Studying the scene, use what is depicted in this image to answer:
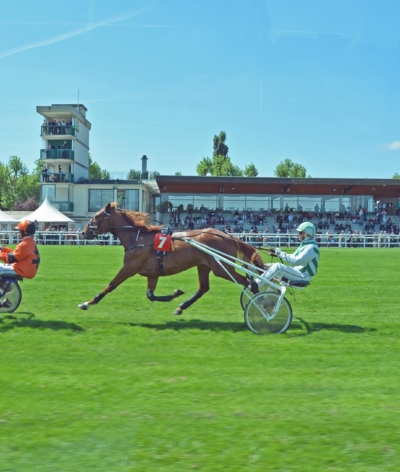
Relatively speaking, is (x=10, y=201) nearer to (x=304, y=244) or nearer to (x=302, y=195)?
(x=302, y=195)

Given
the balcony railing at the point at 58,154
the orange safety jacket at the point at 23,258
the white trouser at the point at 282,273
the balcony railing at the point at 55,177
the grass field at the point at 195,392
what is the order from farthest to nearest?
the balcony railing at the point at 58,154 < the balcony railing at the point at 55,177 < the orange safety jacket at the point at 23,258 < the white trouser at the point at 282,273 < the grass field at the point at 195,392

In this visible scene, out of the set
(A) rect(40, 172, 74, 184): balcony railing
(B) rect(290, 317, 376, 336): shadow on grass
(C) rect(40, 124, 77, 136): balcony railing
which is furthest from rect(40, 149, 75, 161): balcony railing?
(B) rect(290, 317, 376, 336): shadow on grass

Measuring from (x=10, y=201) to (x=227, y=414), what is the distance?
95800 mm

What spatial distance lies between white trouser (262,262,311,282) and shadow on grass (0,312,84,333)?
8.80 ft

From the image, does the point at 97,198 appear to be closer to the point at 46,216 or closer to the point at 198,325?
the point at 46,216

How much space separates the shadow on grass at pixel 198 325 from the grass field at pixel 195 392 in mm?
16

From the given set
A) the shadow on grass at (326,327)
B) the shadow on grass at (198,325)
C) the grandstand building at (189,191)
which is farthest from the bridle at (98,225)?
the grandstand building at (189,191)

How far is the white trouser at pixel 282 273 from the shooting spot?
8055mm

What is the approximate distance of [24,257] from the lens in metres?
8.61

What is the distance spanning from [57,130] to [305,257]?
51.3 metres

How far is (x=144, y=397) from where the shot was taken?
5098mm

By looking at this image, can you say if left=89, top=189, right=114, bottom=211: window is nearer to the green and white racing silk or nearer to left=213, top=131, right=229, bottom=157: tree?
left=213, top=131, right=229, bottom=157: tree

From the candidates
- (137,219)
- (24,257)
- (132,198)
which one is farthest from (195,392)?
(132,198)

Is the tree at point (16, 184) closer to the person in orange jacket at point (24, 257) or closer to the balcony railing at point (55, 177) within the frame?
the balcony railing at point (55, 177)
